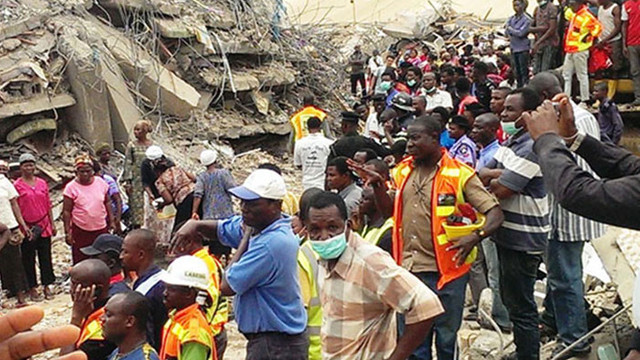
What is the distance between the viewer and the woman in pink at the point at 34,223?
8648 millimetres

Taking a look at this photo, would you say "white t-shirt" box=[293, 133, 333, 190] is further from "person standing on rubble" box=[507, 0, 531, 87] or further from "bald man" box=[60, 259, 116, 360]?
"person standing on rubble" box=[507, 0, 531, 87]

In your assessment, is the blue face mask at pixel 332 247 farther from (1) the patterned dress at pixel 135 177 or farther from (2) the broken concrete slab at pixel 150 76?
(2) the broken concrete slab at pixel 150 76

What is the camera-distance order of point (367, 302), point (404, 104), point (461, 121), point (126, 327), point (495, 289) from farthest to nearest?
point (404, 104) < point (461, 121) < point (495, 289) < point (126, 327) < point (367, 302)

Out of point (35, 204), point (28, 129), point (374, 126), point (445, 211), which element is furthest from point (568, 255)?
point (28, 129)

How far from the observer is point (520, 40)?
43.0 feet

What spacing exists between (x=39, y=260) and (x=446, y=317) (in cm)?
554

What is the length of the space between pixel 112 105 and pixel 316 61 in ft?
21.0

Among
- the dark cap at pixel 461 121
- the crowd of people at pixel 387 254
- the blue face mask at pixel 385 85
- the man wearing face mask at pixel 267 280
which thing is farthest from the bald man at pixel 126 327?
the blue face mask at pixel 385 85

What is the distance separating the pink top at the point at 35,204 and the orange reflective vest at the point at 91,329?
4.74m

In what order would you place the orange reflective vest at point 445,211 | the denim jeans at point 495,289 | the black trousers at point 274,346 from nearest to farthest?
the black trousers at point 274,346
the orange reflective vest at point 445,211
the denim jeans at point 495,289

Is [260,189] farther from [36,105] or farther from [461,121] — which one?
[36,105]

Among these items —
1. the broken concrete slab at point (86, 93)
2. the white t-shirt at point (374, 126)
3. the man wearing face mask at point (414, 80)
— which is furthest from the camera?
the man wearing face mask at point (414, 80)

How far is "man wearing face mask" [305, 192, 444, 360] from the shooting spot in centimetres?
351

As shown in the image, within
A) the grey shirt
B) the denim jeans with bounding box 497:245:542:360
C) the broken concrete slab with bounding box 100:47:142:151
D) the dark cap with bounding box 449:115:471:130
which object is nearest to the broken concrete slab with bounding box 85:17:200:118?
the broken concrete slab with bounding box 100:47:142:151
